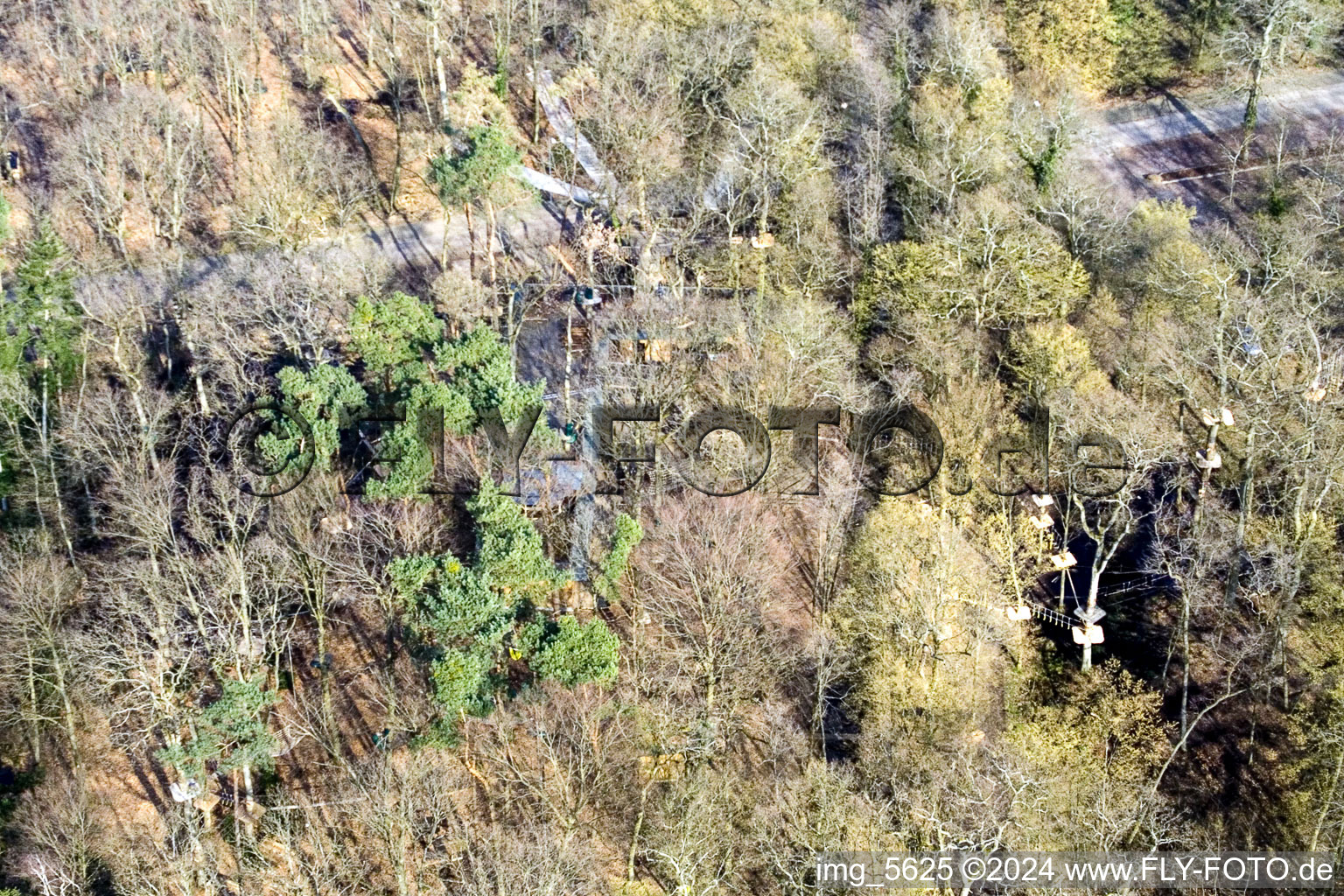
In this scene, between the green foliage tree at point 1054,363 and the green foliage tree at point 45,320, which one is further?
the green foliage tree at point 45,320

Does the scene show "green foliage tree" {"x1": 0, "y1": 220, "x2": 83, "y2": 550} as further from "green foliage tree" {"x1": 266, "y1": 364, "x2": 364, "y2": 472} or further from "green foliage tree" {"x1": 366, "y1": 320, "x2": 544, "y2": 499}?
"green foliage tree" {"x1": 366, "y1": 320, "x2": 544, "y2": 499}

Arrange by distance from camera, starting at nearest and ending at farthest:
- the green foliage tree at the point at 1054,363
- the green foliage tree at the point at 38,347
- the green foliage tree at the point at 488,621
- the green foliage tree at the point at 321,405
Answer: the green foliage tree at the point at 488,621 → the green foliage tree at the point at 321,405 → the green foliage tree at the point at 38,347 → the green foliage tree at the point at 1054,363

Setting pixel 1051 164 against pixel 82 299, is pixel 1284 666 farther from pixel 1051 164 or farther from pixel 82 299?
pixel 82 299

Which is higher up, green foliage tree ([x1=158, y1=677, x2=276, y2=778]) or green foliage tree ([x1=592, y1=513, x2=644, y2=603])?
green foliage tree ([x1=592, y1=513, x2=644, y2=603])

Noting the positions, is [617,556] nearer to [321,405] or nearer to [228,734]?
[321,405]

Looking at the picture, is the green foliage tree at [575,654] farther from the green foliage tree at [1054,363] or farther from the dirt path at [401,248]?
the dirt path at [401,248]

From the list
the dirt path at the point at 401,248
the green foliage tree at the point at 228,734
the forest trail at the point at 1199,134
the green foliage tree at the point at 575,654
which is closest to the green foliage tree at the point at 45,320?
the dirt path at the point at 401,248

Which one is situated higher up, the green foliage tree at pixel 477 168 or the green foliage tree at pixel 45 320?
the green foliage tree at pixel 477 168

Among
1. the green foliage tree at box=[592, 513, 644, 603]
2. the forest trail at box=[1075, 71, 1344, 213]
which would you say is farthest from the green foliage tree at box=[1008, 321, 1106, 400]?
the forest trail at box=[1075, 71, 1344, 213]

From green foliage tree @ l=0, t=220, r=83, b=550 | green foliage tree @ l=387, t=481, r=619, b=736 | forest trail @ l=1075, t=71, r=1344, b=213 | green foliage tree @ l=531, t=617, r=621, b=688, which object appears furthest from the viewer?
forest trail @ l=1075, t=71, r=1344, b=213

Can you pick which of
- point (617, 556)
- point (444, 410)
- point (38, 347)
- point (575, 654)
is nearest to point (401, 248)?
point (38, 347)

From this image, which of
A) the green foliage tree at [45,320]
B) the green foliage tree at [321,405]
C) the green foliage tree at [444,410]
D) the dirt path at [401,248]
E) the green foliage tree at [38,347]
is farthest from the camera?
the dirt path at [401,248]
